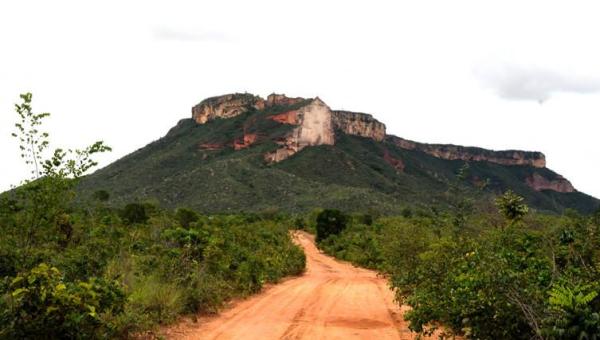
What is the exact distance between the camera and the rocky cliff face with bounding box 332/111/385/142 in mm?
138750

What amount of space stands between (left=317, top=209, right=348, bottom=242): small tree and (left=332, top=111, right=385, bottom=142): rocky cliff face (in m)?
89.9

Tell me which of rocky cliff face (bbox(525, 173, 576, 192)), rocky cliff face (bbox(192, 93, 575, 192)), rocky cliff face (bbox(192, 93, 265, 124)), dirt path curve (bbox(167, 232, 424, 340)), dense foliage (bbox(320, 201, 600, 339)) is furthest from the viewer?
rocky cliff face (bbox(525, 173, 576, 192))

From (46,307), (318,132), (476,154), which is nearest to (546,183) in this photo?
(476,154)

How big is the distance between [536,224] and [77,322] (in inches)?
465

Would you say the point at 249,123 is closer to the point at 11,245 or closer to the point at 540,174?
the point at 540,174

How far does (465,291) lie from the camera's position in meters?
7.13

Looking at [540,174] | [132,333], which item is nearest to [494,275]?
[132,333]

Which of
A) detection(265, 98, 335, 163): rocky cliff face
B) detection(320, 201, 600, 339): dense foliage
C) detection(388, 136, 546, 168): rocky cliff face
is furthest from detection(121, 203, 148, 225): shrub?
Result: detection(388, 136, 546, 168): rocky cliff face

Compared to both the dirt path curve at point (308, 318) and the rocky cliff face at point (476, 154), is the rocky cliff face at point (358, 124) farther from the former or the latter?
the dirt path curve at point (308, 318)

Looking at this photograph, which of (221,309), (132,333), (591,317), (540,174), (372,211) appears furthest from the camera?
(540,174)

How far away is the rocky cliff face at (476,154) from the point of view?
166 m

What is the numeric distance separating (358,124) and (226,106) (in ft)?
114

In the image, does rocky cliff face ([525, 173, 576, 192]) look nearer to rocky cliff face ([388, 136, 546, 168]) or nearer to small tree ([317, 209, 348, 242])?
rocky cliff face ([388, 136, 546, 168])

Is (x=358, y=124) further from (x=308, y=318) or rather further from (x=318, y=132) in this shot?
(x=308, y=318)
